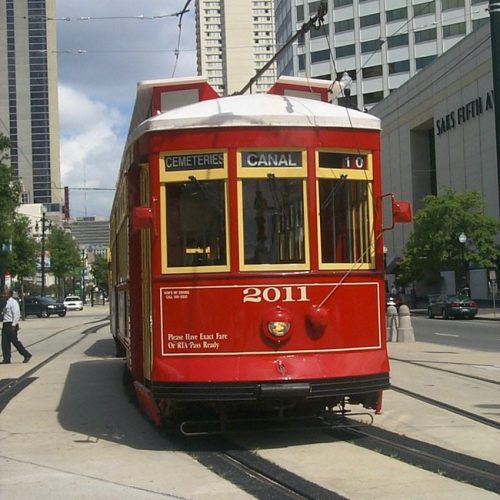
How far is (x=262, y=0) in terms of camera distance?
127 metres

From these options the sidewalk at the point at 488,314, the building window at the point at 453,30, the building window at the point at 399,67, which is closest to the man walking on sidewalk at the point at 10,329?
the sidewalk at the point at 488,314

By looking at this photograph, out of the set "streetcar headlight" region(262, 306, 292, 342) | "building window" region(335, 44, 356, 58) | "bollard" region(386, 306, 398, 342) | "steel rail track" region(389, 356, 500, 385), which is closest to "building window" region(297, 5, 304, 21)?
"building window" region(335, 44, 356, 58)

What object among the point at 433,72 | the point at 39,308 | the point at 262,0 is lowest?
the point at 39,308

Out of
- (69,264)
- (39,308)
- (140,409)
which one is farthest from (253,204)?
(69,264)

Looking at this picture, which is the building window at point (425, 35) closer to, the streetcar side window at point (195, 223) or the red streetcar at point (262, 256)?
the red streetcar at point (262, 256)

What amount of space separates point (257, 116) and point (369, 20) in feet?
254

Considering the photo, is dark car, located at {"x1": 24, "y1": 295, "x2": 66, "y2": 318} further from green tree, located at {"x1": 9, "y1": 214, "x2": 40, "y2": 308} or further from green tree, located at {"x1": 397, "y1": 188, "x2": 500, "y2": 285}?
green tree, located at {"x1": 397, "y1": 188, "x2": 500, "y2": 285}

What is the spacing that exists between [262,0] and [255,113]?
412ft

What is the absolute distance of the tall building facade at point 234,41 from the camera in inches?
4186

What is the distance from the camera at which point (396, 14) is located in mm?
78812

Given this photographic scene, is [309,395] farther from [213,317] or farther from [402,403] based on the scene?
[402,403]

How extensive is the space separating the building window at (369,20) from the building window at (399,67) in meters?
4.62

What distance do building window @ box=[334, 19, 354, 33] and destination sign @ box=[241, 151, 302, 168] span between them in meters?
78.2

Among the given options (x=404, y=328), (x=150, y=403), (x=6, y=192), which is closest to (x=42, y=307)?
(x=6, y=192)
